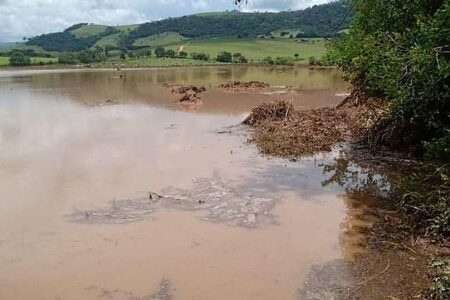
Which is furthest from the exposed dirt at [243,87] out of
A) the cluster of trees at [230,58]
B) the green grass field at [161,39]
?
the green grass field at [161,39]

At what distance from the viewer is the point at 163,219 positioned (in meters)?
10.0

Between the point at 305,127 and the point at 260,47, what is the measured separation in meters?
103

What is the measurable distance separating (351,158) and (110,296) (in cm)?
988

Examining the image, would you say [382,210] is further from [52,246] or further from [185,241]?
[52,246]

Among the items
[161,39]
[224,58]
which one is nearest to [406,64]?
[224,58]

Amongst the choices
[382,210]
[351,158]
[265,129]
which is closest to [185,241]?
[382,210]

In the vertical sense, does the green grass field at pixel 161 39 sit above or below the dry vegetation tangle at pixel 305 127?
above

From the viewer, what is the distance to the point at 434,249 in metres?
7.93

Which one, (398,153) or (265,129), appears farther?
(265,129)

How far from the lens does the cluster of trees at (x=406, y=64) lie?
9.82m

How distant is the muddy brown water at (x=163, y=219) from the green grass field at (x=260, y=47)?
278ft

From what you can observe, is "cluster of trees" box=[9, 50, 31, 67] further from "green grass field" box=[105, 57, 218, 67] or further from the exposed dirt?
the exposed dirt

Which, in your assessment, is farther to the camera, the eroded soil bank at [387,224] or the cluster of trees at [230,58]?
the cluster of trees at [230,58]

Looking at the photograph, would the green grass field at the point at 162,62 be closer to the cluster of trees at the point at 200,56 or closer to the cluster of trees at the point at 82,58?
the cluster of trees at the point at 200,56
